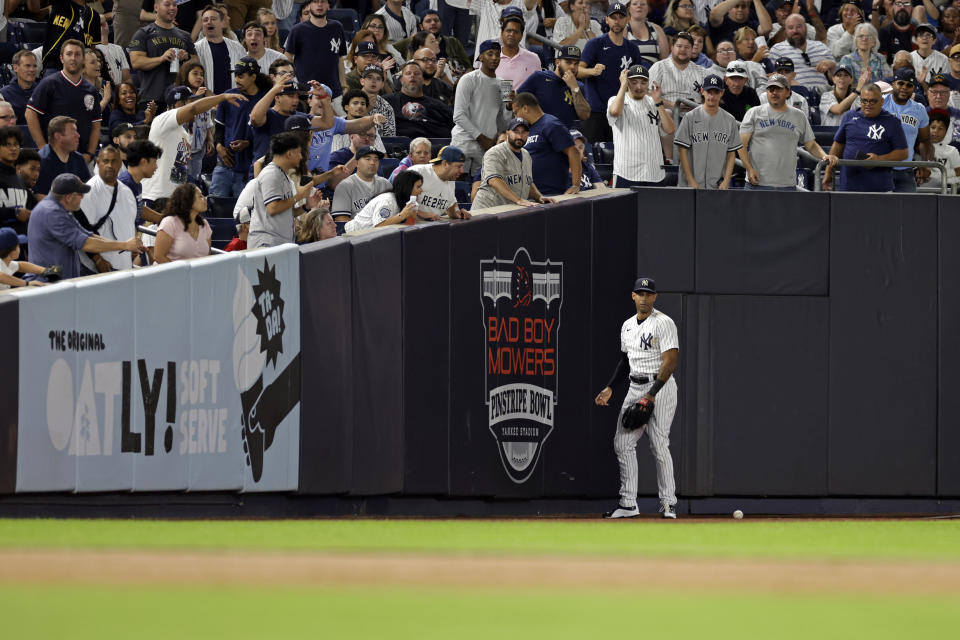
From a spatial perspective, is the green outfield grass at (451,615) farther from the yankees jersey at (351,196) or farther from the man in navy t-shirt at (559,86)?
the man in navy t-shirt at (559,86)

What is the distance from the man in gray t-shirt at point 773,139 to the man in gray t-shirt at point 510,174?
108 inches

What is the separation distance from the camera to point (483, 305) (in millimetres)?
13523

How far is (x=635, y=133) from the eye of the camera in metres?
15.3

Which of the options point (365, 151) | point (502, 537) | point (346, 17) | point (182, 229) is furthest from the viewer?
point (346, 17)

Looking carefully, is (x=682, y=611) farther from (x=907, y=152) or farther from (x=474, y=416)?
(x=907, y=152)

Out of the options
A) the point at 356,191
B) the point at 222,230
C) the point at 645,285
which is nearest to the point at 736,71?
the point at 645,285

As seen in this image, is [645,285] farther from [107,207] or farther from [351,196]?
[107,207]

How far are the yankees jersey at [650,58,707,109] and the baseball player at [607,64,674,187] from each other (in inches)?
68.9

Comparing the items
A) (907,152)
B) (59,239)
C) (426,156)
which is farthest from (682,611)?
(907,152)

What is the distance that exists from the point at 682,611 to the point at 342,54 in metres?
12.2

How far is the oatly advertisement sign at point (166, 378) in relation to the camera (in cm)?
1020

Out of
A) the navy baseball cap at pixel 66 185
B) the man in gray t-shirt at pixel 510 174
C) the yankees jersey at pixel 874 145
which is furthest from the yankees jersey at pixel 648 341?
the navy baseball cap at pixel 66 185

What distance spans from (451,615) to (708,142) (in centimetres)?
1049

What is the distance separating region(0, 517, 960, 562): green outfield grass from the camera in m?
8.84
